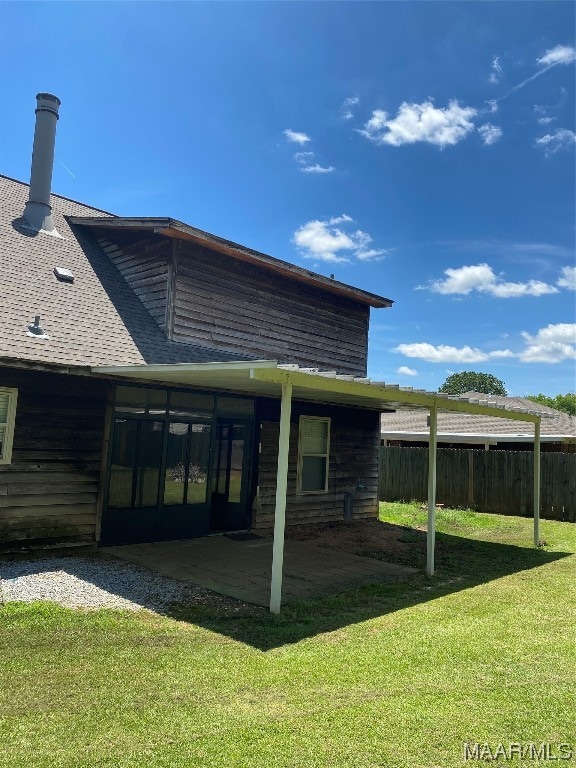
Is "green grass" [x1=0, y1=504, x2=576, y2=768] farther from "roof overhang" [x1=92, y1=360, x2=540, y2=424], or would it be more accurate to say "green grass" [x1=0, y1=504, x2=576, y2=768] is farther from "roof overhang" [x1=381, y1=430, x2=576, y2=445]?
"roof overhang" [x1=381, y1=430, x2=576, y2=445]

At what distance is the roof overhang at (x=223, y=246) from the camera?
9953 mm

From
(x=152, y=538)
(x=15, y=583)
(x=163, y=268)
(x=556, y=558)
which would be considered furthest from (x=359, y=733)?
(x=163, y=268)

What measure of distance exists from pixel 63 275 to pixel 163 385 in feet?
9.06

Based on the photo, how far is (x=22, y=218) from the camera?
1090 centimetres

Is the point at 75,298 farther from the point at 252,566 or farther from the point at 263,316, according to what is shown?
the point at 252,566

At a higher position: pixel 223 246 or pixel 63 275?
pixel 223 246

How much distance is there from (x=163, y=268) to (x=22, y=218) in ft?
10.4

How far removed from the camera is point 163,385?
29.5ft

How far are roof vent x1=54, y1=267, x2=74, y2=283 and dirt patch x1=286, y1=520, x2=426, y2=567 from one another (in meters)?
6.45

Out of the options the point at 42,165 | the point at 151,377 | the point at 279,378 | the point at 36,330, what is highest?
the point at 42,165

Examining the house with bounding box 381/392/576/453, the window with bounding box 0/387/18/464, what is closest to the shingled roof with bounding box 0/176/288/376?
the window with bounding box 0/387/18/464

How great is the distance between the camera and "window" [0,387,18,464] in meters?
7.67

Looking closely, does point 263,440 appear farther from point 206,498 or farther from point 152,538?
point 152,538

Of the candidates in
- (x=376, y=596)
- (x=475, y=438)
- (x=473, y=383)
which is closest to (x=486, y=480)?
(x=475, y=438)
